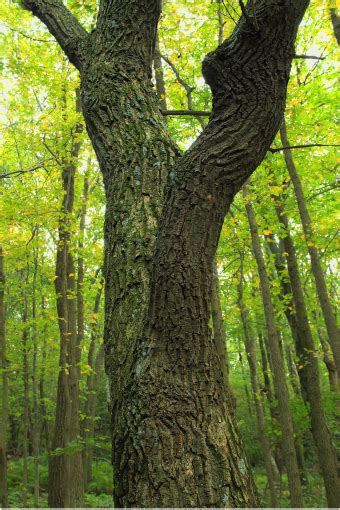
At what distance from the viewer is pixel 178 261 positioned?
1.65 m

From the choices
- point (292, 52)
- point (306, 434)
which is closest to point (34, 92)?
point (292, 52)

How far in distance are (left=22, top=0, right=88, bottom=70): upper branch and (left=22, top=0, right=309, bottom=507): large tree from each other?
74 cm

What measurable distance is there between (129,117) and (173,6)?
6810mm

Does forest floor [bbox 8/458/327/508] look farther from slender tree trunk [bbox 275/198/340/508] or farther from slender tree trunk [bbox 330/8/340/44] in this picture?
slender tree trunk [bbox 330/8/340/44]

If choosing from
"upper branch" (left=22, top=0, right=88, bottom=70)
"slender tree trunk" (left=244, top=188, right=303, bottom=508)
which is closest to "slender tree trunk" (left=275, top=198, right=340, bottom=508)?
"slender tree trunk" (left=244, top=188, right=303, bottom=508)

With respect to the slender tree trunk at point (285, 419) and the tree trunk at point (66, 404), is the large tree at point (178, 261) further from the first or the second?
the tree trunk at point (66, 404)

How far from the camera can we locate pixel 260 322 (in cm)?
1338

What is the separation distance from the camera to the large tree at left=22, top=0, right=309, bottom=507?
1.48 metres

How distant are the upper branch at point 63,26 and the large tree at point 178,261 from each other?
740mm

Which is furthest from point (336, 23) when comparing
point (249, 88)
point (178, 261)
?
point (178, 261)

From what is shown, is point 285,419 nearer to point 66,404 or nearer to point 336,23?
point 66,404

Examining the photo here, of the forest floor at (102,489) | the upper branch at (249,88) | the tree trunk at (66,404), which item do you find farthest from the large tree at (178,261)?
the forest floor at (102,489)

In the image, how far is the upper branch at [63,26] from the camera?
2.90 metres

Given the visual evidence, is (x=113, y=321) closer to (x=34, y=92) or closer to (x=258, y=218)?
(x=258, y=218)
